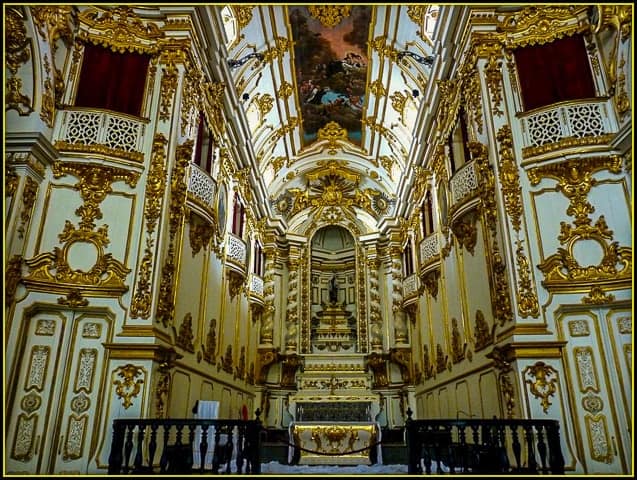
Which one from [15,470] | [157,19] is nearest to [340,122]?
[157,19]

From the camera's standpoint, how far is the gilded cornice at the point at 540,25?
30.9 feet

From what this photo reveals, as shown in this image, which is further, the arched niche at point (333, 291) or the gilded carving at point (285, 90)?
the arched niche at point (333, 291)

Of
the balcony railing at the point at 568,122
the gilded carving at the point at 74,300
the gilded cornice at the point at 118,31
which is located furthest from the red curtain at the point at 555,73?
the gilded carving at the point at 74,300

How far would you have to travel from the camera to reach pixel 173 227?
9.09m

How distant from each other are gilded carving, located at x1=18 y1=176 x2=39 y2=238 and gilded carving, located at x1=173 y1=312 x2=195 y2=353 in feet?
10.9

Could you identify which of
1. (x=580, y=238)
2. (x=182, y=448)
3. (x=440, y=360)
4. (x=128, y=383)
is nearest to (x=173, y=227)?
(x=128, y=383)

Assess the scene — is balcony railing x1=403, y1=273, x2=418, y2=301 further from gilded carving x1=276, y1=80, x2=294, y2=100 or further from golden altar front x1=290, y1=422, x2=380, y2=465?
gilded carving x1=276, y1=80, x2=294, y2=100

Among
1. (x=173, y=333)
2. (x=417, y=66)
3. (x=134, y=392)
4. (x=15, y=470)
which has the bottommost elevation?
(x=15, y=470)

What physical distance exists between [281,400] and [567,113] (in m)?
13.7

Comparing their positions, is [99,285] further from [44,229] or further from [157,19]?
[157,19]

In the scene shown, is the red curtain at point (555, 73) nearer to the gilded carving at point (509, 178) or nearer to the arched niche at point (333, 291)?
the gilded carving at point (509, 178)

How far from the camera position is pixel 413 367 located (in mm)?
17328

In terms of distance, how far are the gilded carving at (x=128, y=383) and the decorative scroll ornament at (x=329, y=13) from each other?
10959 millimetres

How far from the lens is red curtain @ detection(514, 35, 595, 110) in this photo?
9.13 metres
